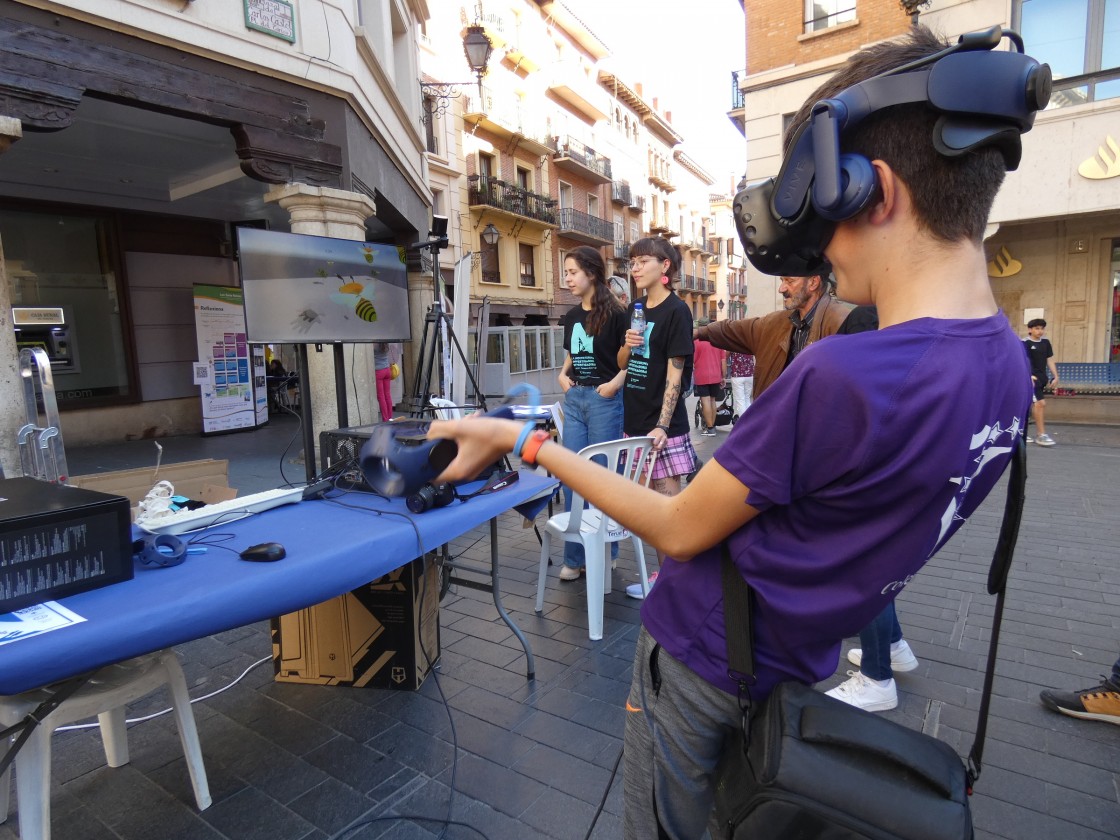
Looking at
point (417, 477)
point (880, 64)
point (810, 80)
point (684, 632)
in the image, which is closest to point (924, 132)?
point (880, 64)

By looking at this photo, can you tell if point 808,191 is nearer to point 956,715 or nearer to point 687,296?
point 956,715

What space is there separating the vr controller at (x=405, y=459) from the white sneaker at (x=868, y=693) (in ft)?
6.97

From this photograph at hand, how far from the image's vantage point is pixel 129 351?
9250mm

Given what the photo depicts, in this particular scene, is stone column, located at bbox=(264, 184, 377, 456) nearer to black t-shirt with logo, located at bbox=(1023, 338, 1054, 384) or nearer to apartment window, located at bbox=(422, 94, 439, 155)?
black t-shirt with logo, located at bbox=(1023, 338, 1054, 384)

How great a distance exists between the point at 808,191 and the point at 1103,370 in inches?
519

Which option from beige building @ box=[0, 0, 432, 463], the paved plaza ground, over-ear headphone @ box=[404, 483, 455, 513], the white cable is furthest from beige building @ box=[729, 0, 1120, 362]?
the white cable

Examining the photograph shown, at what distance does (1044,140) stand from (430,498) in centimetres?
1301

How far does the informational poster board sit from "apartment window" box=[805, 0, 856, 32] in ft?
41.9

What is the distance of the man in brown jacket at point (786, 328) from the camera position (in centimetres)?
244

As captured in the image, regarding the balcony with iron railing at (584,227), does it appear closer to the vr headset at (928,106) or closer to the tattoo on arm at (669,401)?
the tattoo on arm at (669,401)

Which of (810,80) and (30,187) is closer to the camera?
(30,187)

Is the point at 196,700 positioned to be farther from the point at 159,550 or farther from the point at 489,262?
the point at 489,262

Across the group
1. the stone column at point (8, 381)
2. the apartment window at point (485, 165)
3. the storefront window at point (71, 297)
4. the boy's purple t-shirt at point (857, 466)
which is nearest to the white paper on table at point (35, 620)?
the boy's purple t-shirt at point (857, 466)

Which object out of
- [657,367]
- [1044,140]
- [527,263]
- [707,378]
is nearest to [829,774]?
[657,367]
